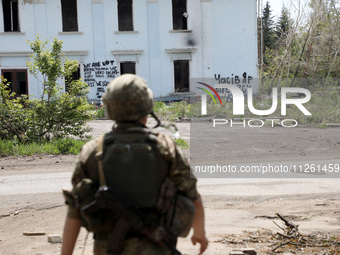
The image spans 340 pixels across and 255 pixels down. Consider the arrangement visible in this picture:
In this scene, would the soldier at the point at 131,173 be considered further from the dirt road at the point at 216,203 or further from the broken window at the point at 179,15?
the broken window at the point at 179,15

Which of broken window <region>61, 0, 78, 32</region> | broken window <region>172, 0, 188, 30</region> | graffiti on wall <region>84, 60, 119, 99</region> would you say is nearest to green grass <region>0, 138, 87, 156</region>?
graffiti on wall <region>84, 60, 119, 99</region>

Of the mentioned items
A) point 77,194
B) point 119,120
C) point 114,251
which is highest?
point 119,120

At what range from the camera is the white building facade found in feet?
90.1

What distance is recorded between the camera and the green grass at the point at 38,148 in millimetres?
12594

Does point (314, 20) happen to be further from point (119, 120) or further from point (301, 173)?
point (119, 120)

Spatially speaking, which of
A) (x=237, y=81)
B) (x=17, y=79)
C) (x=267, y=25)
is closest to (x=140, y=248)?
(x=17, y=79)

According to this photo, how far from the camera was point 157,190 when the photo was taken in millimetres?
2439

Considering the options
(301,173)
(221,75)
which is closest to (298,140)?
(301,173)

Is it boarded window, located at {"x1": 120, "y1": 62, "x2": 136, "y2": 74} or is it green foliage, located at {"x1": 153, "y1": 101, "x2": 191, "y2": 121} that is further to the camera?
boarded window, located at {"x1": 120, "y1": 62, "x2": 136, "y2": 74}

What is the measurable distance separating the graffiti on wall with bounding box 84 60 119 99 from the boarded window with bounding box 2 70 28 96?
347 cm

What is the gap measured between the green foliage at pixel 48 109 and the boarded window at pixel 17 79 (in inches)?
A: 573

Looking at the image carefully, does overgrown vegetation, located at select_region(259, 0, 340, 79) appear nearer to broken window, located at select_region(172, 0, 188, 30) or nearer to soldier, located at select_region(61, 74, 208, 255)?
broken window, located at select_region(172, 0, 188, 30)

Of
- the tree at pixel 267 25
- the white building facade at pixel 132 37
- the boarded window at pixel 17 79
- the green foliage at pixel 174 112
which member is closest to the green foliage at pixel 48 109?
the green foliage at pixel 174 112

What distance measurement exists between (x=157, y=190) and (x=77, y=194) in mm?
407
